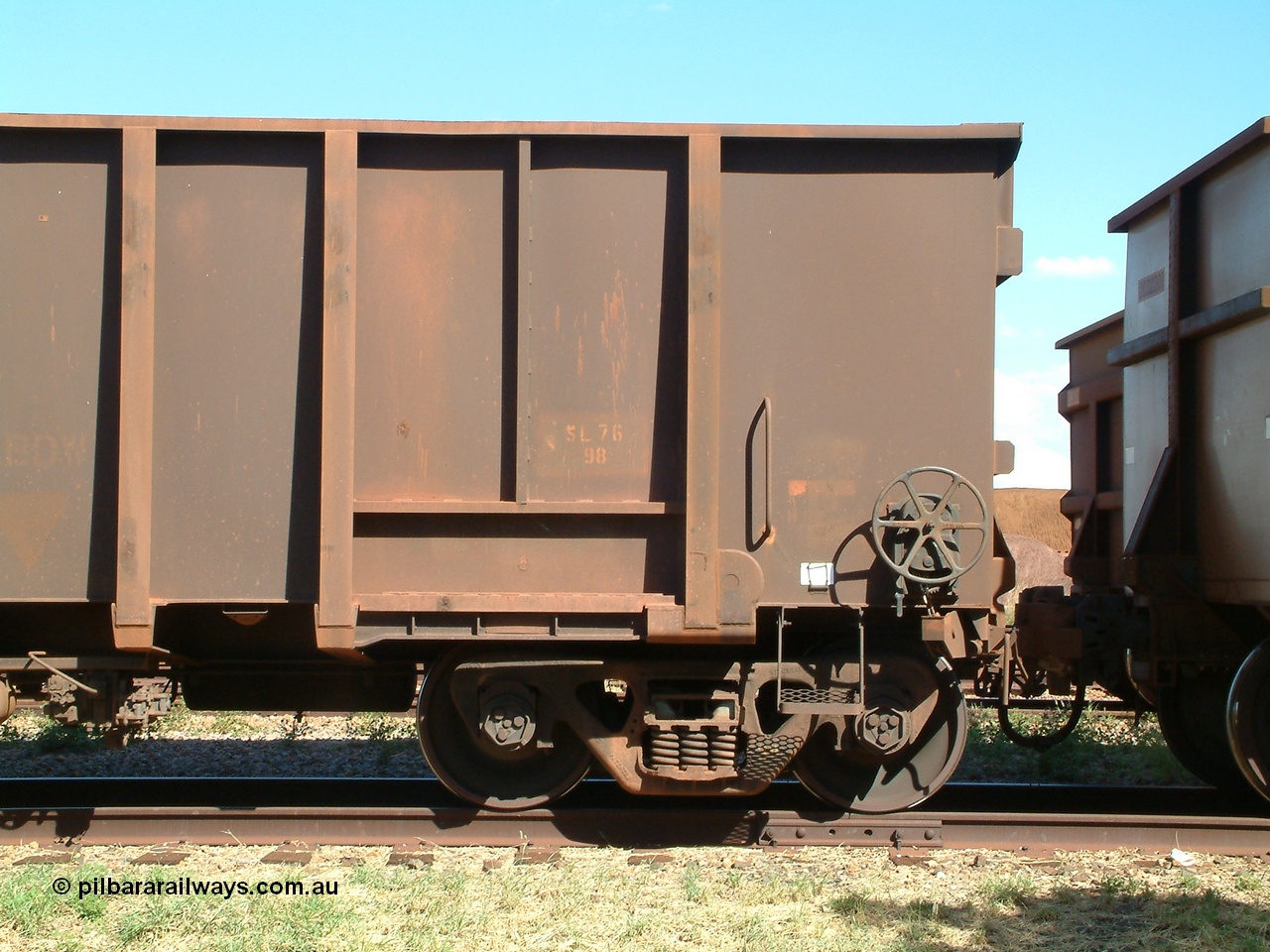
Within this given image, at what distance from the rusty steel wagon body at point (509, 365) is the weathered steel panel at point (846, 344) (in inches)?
0.6

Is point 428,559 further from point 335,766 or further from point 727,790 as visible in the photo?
point 335,766

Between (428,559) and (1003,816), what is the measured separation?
11.0ft

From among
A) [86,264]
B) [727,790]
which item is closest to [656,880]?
[727,790]

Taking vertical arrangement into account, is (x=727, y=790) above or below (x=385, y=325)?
below

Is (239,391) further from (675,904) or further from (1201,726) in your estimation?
(1201,726)

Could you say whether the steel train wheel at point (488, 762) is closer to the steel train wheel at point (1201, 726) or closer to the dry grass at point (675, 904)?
the dry grass at point (675, 904)

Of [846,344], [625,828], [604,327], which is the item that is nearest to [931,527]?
[846,344]

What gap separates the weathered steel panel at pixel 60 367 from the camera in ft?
17.2

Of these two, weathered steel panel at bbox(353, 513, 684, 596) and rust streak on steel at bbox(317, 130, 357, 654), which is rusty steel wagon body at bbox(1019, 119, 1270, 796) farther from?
rust streak on steel at bbox(317, 130, 357, 654)

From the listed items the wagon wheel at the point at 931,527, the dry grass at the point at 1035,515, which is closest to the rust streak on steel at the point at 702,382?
the wagon wheel at the point at 931,527

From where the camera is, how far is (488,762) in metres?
5.85

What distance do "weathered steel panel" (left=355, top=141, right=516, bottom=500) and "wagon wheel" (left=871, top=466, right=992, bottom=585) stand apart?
1.90 m

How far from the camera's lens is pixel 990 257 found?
5.27m

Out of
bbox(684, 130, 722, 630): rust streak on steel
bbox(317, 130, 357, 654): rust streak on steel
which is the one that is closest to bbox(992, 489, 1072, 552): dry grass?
bbox(684, 130, 722, 630): rust streak on steel
